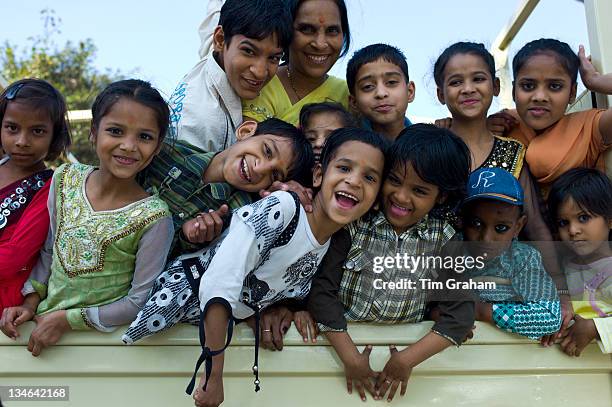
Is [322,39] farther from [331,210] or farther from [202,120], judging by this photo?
[331,210]

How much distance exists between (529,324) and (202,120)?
141 centimetres

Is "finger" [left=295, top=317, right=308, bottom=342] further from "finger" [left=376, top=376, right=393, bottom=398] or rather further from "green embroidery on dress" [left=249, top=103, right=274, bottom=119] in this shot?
"green embroidery on dress" [left=249, top=103, right=274, bottom=119]

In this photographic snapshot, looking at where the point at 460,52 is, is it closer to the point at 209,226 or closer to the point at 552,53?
the point at 552,53

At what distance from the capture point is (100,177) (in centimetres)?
227

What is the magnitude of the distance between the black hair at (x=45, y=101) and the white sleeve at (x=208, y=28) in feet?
2.94

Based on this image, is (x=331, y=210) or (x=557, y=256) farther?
(x=557, y=256)

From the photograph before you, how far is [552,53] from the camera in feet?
8.75

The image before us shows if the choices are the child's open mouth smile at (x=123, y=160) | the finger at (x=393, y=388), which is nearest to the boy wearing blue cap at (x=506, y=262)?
the finger at (x=393, y=388)

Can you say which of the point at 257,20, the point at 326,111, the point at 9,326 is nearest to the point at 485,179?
the point at 326,111

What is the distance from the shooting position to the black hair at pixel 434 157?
215 cm

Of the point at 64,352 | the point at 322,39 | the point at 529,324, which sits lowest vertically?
the point at 64,352

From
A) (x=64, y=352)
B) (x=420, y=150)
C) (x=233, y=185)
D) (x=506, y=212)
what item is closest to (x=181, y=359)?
(x=64, y=352)

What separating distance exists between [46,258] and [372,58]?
1503 mm

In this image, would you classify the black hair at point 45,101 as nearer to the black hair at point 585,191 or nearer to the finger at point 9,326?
the finger at point 9,326
